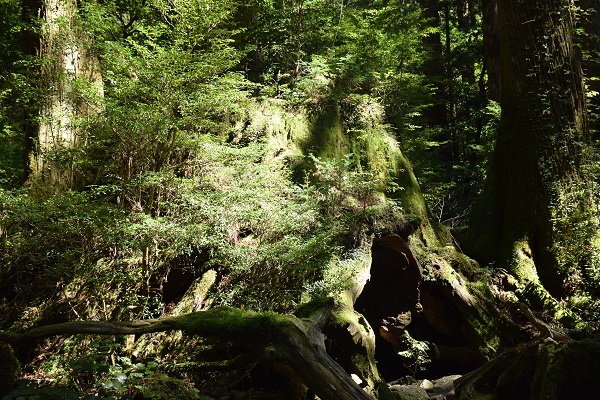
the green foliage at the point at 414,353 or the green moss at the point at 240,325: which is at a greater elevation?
the green moss at the point at 240,325

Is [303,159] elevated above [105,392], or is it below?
above

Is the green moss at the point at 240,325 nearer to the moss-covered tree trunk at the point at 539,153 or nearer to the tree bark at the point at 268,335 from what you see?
the tree bark at the point at 268,335

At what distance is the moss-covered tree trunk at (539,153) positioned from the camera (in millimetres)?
7938

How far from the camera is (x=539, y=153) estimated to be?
8.40 meters

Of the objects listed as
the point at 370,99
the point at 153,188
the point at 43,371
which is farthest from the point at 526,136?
the point at 43,371

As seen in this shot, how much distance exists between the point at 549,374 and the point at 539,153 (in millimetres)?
5636

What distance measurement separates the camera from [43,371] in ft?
16.1

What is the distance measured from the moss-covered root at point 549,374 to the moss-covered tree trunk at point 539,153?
12.7ft

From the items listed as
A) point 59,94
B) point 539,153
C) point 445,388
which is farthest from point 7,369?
point 539,153

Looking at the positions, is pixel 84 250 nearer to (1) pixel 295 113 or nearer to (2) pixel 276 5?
(1) pixel 295 113

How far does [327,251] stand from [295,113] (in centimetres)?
378

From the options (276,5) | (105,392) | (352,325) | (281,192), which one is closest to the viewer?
(105,392)

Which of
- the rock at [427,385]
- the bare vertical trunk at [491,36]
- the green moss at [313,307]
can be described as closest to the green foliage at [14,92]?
the green moss at [313,307]

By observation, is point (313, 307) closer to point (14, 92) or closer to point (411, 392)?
point (411, 392)
